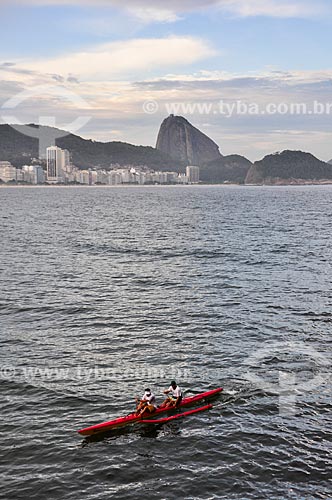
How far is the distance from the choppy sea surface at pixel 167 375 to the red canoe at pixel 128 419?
0.39 m

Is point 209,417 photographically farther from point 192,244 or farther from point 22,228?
point 22,228

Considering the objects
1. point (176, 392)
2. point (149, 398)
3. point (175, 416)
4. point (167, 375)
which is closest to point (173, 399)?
point (176, 392)

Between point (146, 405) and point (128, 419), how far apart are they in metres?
1.19

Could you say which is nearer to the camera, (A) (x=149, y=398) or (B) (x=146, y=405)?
(B) (x=146, y=405)

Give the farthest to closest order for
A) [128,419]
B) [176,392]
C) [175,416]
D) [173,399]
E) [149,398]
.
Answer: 1. [176,392]
2. [173,399]
3. [175,416]
4. [149,398]
5. [128,419]

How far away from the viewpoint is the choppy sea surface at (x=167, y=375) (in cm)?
2142

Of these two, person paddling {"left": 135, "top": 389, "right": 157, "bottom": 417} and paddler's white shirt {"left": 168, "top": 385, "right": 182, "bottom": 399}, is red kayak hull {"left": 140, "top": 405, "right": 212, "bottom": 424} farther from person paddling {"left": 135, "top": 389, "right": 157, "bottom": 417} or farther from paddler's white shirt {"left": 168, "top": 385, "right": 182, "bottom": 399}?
paddler's white shirt {"left": 168, "top": 385, "right": 182, "bottom": 399}

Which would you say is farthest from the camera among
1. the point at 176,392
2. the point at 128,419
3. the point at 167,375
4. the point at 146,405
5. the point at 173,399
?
the point at 167,375

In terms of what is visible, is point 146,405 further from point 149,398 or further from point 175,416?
point 175,416

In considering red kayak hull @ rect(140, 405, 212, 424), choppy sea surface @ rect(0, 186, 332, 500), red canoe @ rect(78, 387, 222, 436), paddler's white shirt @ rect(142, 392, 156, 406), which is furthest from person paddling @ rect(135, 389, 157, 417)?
choppy sea surface @ rect(0, 186, 332, 500)

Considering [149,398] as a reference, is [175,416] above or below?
below

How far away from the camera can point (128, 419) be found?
25.2 metres

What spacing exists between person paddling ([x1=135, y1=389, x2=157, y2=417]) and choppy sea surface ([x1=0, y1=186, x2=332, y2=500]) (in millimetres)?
791

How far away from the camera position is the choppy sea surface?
21.4 m
